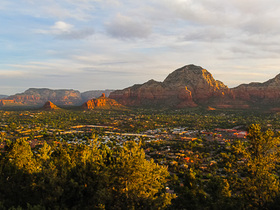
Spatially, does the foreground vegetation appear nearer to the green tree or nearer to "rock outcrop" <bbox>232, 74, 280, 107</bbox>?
the green tree

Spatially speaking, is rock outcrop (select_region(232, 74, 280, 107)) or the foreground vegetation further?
rock outcrop (select_region(232, 74, 280, 107))

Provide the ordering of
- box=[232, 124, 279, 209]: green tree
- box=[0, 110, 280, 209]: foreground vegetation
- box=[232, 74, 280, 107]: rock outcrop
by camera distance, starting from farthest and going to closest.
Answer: box=[232, 74, 280, 107]: rock outcrop
box=[0, 110, 280, 209]: foreground vegetation
box=[232, 124, 279, 209]: green tree

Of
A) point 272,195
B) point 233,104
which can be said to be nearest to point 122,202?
point 272,195

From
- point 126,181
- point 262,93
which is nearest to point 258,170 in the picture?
point 126,181

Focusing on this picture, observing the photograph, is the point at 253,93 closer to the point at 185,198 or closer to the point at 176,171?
the point at 176,171

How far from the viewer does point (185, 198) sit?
63.3 ft

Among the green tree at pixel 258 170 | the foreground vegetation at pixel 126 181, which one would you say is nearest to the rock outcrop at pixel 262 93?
the green tree at pixel 258 170

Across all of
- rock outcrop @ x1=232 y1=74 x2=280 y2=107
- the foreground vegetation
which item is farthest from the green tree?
rock outcrop @ x1=232 y1=74 x2=280 y2=107

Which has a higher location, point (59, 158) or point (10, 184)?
point (59, 158)

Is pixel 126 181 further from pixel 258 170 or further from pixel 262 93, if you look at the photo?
pixel 262 93

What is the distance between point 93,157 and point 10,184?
29.8 feet

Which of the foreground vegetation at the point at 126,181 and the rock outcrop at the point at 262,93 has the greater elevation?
the rock outcrop at the point at 262,93

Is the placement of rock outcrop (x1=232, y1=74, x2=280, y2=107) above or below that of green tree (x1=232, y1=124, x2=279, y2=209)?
above

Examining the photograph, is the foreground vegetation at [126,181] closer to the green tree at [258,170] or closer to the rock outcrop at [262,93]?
the green tree at [258,170]
